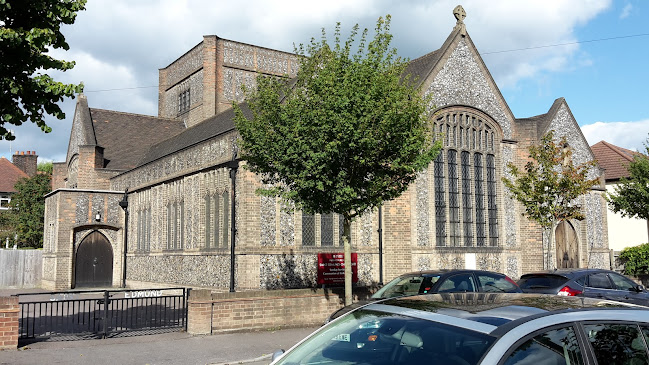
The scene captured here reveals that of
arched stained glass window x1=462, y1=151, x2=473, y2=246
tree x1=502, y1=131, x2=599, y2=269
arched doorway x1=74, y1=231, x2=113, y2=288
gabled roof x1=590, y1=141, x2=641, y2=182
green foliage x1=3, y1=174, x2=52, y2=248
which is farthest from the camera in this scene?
green foliage x1=3, y1=174, x2=52, y2=248

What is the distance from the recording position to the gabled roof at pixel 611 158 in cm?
3985

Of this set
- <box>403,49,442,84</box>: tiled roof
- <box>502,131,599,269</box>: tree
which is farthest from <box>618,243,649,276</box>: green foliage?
<box>403,49,442,84</box>: tiled roof

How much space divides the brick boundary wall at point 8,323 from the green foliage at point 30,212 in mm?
39133

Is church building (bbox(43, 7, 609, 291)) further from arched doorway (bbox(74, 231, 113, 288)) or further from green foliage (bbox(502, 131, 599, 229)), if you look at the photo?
green foliage (bbox(502, 131, 599, 229))

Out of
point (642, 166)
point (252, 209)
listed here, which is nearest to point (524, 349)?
point (252, 209)

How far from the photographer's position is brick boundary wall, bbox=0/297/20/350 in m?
11.9

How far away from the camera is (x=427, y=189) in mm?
22484

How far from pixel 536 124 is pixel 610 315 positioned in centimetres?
2346

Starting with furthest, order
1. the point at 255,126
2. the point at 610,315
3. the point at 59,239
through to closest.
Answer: the point at 59,239, the point at 255,126, the point at 610,315

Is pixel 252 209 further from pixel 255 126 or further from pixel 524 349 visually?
pixel 524 349

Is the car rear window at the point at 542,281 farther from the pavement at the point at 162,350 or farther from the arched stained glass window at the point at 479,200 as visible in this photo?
the arched stained glass window at the point at 479,200

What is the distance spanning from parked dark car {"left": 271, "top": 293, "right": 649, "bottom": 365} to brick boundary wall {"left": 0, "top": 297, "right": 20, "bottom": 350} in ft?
32.5

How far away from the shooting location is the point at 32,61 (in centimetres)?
1082

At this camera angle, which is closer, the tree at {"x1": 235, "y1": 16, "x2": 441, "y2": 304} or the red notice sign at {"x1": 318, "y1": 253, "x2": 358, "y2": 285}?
the tree at {"x1": 235, "y1": 16, "x2": 441, "y2": 304}
